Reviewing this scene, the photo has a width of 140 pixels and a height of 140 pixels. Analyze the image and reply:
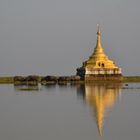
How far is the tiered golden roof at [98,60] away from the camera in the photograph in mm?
48562

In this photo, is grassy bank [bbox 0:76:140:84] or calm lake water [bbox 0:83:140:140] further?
grassy bank [bbox 0:76:140:84]

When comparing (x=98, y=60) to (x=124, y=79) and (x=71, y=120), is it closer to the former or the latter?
(x=124, y=79)

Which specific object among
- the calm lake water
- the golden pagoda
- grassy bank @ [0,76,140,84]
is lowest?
the calm lake water

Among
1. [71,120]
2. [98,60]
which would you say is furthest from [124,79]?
[71,120]

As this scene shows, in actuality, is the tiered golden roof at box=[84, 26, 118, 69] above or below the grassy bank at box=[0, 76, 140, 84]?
above

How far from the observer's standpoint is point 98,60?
1923 inches

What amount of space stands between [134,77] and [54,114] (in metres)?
40.1

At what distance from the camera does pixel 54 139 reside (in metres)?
14.6

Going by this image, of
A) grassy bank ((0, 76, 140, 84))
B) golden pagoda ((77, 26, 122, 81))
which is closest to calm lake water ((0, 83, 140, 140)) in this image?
golden pagoda ((77, 26, 122, 81))

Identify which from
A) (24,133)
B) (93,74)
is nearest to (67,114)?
(24,133)

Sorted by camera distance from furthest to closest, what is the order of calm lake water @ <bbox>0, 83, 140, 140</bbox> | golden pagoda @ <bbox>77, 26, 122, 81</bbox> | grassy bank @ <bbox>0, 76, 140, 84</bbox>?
grassy bank @ <bbox>0, 76, 140, 84</bbox> → golden pagoda @ <bbox>77, 26, 122, 81</bbox> → calm lake water @ <bbox>0, 83, 140, 140</bbox>

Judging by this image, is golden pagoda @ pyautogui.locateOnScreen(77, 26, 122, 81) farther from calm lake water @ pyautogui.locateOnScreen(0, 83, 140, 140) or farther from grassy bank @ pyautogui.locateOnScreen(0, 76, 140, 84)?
calm lake water @ pyautogui.locateOnScreen(0, 83, 140, 140)


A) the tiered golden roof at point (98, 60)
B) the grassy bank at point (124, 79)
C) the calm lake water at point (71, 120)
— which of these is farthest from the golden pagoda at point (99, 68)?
the calm lake water at point (71, 120)

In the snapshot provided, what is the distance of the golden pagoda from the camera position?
4825 cm
